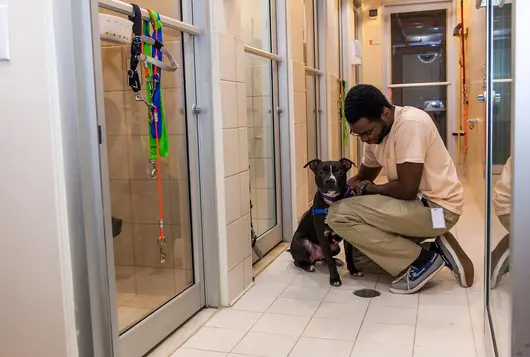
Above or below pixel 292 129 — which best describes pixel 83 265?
below

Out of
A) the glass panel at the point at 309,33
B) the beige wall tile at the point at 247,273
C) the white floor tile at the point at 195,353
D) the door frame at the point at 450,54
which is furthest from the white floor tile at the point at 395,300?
the door frame at the point at 450,54

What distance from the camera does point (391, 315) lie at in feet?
8.66

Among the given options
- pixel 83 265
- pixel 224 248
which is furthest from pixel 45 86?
pixel 224 248

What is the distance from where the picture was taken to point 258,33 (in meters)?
3.72

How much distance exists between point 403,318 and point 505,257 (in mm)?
1103

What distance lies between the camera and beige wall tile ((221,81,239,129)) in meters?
2.72

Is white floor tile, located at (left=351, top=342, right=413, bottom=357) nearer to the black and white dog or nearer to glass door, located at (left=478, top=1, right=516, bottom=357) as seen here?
glass door, located at (left=478, top=1, right=516, bottom=357)

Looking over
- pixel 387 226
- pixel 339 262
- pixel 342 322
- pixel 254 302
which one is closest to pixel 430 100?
pixel 339 262

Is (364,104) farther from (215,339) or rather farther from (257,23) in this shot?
(215,339)

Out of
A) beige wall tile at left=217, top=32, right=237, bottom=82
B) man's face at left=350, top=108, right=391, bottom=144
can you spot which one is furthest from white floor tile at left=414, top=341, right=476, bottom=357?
beige wall tile at left=217, top=32, right=237, bottom=82

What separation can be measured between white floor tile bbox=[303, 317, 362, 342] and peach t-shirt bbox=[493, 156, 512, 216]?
0.91 meters

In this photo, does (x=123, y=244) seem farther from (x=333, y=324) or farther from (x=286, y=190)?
(x=286, y=190)

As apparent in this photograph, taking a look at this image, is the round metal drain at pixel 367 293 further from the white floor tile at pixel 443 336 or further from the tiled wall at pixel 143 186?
the tiled wall at pixel 143 186

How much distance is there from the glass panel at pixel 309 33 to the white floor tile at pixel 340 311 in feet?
8.32
